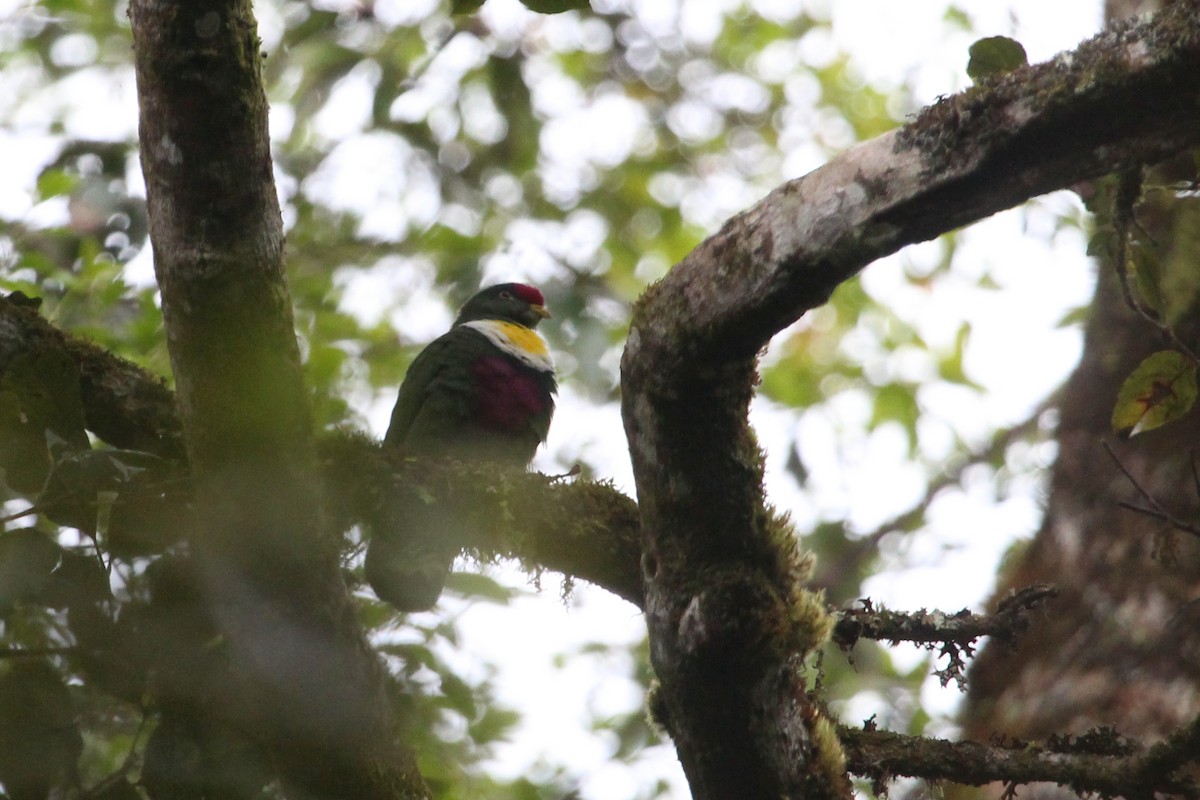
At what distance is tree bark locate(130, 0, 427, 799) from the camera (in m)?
1.88

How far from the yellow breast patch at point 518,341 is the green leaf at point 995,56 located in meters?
2.31

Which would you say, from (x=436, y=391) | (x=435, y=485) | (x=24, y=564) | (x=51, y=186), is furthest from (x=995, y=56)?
(x=51, y=186)

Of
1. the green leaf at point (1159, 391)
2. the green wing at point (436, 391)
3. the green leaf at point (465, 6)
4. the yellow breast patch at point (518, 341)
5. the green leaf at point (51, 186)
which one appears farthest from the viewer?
the yellow breast patch at point (518, 341)

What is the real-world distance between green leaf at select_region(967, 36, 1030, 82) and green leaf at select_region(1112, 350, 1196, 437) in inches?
22.6

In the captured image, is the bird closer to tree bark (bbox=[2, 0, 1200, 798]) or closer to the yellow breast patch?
the yellow breast patch

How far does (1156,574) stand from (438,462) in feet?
7.37

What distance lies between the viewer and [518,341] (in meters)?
4.27

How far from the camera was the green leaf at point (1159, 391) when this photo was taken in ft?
6.70

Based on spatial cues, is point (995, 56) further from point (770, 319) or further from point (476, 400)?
point (476, 400)

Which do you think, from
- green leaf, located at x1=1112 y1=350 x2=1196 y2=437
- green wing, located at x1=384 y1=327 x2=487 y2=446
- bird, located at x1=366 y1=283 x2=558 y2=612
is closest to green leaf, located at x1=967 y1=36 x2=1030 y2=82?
green leaf, located at x1=1112 y1=350 x2=1196 y2=437

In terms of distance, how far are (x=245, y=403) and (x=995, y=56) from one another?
1.39 metres

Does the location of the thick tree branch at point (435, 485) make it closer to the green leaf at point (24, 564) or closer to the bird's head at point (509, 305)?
the green leaf at point (24, 564)

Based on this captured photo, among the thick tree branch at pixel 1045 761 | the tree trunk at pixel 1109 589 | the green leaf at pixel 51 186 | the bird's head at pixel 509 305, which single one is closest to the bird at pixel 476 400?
the bird's head at pixel 509 305

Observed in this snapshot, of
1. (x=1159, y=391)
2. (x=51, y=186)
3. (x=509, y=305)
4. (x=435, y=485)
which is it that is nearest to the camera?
(x=1159, y=391)
